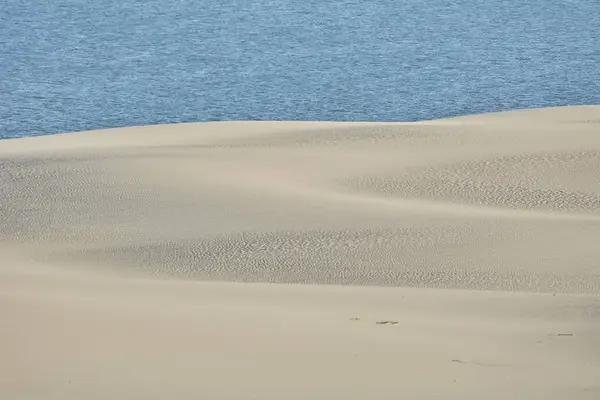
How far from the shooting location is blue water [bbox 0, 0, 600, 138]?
37.5ft

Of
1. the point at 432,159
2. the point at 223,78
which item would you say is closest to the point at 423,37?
the point at 223,78

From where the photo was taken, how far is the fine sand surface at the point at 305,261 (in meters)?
3.04

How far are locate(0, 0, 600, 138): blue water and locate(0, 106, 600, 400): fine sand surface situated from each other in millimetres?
2084

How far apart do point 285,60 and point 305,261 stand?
8823mm

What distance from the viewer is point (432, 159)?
738 cm

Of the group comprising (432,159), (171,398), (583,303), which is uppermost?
(171,398)

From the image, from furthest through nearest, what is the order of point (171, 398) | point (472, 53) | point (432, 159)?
point (472, 53), point (432, 159), point (171, 398)

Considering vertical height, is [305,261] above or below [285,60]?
above

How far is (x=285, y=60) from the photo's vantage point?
13.7 metres

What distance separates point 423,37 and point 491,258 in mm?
10337

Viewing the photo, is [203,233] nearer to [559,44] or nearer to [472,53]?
[472,53]

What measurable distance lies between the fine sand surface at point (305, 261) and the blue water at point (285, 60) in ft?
6.84

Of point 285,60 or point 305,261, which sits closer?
point 305,261

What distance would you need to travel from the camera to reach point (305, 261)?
509cm
